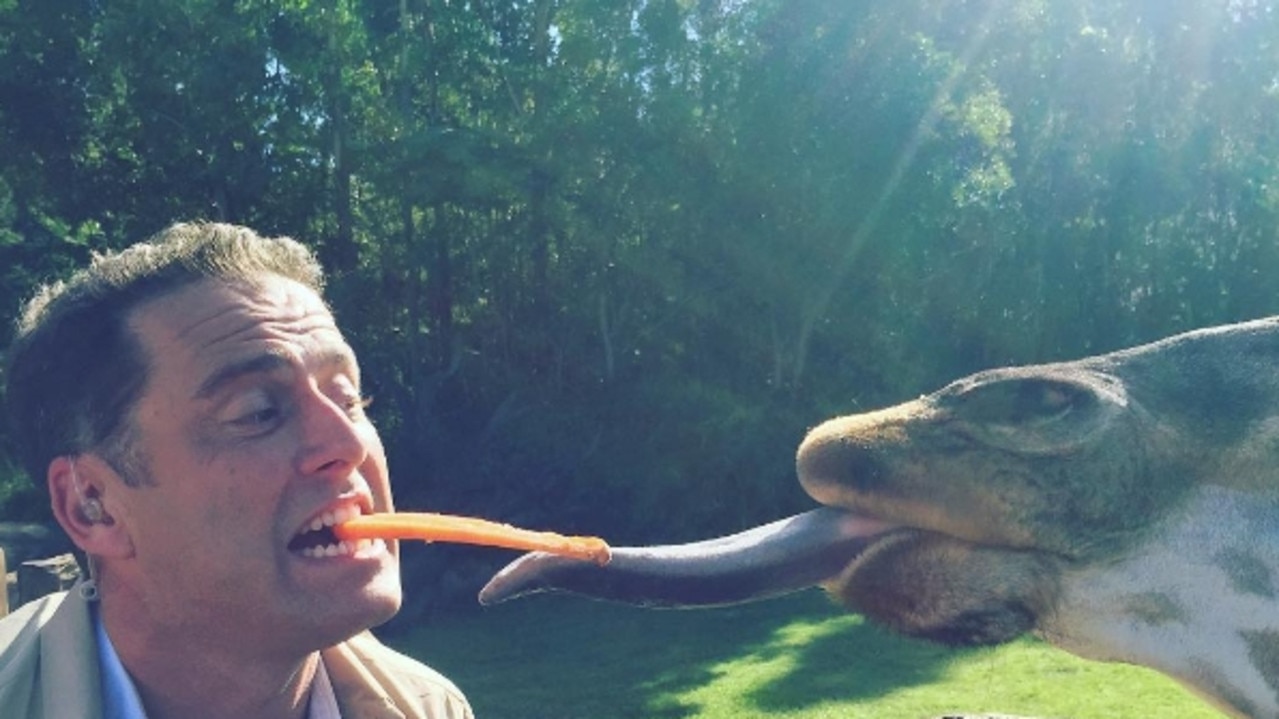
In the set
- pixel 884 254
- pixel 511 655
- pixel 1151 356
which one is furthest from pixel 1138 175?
pixel 1151 356

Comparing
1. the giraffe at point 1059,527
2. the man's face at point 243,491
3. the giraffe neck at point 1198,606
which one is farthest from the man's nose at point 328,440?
the giraffe neck at point 1198,606

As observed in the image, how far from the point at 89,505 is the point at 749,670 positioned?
8.83 meters

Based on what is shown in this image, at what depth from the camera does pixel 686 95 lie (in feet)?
44.0

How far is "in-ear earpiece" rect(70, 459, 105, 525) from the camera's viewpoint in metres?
2.12

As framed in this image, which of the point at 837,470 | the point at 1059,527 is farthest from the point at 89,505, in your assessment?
the point at 1059,527

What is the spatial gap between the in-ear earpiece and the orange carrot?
371 mm

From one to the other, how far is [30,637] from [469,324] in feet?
42.3

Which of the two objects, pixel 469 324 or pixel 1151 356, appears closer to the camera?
pixel 1151 356

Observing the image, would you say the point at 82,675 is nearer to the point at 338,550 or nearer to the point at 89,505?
the point at 89,505

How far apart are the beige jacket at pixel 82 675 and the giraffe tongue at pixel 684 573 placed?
34cm

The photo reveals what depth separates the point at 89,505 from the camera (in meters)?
2.12

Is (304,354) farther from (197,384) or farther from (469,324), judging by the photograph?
(469,324)

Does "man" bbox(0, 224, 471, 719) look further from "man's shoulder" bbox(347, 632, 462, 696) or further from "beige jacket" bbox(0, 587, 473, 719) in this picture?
"man's shoulder" bbox(347, 632, 462, 696)

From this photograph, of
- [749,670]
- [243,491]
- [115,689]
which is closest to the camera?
[243,491]
